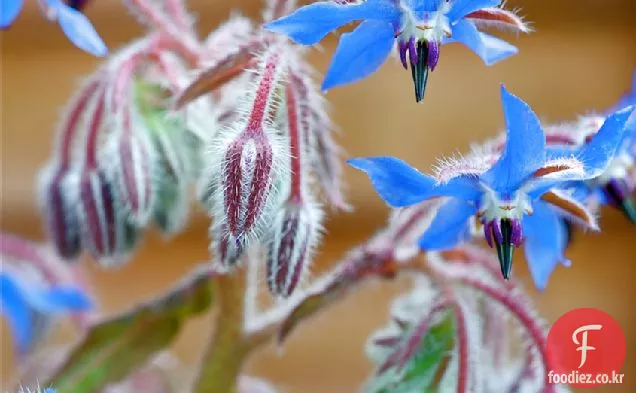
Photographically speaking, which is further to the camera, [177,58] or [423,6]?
[177,58]

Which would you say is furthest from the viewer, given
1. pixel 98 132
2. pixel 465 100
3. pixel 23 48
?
pixel 23 48

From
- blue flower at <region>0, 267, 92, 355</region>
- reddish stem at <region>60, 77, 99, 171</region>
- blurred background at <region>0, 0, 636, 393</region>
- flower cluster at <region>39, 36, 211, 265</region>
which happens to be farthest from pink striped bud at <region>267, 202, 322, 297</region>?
blurred background at <region>0, 0, 636, 393</region>

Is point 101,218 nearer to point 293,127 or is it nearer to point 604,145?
point 293,127

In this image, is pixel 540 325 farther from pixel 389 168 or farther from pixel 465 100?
pixel 465 100

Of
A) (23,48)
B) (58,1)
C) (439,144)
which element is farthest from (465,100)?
(58,1)

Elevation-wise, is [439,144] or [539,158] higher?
[539,158]

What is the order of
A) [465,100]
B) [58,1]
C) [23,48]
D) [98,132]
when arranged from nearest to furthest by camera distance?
[58,1], [98,132], [465,100], [23,48]

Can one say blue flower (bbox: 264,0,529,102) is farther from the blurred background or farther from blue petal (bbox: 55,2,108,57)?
the blurred background

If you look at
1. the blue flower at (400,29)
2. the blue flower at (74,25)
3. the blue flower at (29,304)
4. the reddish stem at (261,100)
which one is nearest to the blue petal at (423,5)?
the blue flower at (400,29)
